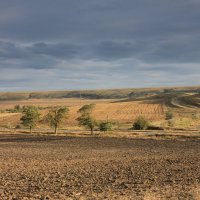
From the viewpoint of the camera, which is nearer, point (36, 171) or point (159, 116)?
point (36, 171)

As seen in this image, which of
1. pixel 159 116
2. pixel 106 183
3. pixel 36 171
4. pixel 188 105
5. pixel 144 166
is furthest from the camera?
pixel 188 105

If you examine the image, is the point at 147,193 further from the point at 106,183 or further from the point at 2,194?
the point at 2,194

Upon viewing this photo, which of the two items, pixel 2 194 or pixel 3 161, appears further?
pixel 3 161

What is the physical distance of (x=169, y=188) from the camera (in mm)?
17375

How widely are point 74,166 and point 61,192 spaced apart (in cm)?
931

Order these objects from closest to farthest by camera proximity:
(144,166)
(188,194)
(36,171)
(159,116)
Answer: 1. (188,194)
2. (36,171)
3. (144,166)
4. (159,116)

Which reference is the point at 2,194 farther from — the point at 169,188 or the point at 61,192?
the point at 169,188

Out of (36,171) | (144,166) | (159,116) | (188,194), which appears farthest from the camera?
(159,116)

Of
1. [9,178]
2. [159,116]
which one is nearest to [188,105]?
[159,116]

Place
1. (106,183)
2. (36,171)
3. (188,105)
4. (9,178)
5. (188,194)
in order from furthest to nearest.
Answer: (188,105)
(36,171)
(9,178)
(106,183)
(188,194)

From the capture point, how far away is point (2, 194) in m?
16.2

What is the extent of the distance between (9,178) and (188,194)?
9.91 meters

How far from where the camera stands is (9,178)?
20.9 m

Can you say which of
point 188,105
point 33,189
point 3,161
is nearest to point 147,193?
point 33,189
